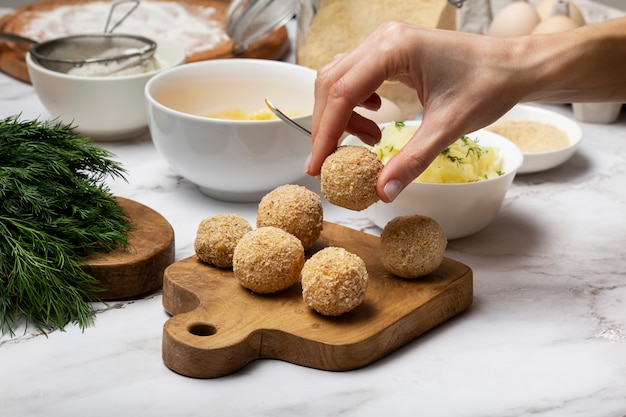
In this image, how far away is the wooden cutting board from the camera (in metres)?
1.22

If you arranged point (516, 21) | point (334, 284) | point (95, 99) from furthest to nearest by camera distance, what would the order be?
1. point (516, 21)
2. point (95, 99)
3. point (334, 284)

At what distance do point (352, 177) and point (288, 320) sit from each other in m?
0.25

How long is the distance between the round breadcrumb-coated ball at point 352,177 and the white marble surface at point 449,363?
9.6 inches

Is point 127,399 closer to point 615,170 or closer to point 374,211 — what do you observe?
point 374,211

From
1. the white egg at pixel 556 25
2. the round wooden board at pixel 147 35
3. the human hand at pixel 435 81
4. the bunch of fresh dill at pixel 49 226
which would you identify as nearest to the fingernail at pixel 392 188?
the human hand at pixel 435 81

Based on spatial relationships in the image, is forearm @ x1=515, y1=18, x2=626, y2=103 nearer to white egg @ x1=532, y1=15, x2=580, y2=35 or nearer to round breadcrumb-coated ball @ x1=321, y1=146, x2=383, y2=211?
round breadcrumb-coated ball @ x1=321, y1=146, x2=383, y2=211

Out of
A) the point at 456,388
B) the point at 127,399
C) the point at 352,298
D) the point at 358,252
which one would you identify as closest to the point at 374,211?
the point at 358,252

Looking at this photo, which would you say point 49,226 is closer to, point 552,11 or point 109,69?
point 109,69

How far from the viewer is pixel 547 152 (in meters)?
1.90

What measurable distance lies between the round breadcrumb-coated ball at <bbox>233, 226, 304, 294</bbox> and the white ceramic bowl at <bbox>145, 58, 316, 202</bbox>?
0.37 metres

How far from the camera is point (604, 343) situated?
134cm

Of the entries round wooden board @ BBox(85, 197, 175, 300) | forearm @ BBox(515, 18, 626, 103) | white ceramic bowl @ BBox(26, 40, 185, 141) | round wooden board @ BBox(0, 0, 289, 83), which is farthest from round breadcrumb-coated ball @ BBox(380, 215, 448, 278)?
round wooden board @ BBox(0, 0, 289, 83)

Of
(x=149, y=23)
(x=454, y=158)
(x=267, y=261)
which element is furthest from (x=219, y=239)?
(x=149, y=23)

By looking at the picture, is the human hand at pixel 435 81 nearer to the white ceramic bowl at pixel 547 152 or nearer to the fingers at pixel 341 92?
the fingers at pixel 341 92
